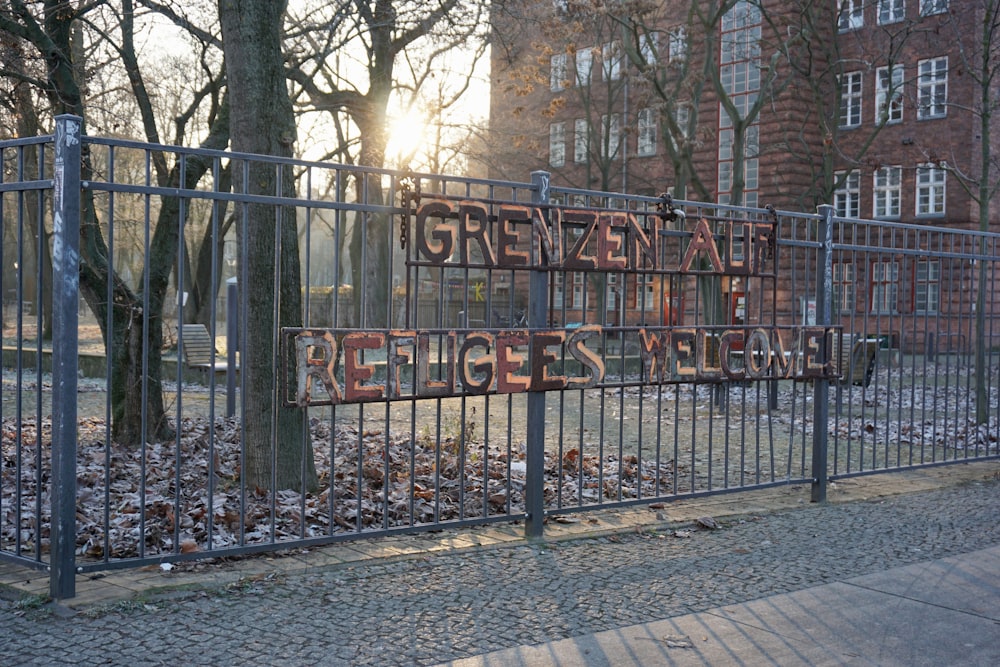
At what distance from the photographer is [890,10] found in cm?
2447

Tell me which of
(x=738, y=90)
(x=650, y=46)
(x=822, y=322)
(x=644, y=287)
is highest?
(x=738, y=90)

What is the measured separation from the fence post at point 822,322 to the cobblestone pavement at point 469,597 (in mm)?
813

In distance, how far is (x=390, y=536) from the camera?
→ 6.77m

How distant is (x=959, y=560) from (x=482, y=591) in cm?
306

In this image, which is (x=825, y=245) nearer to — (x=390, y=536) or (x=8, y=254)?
(x=390, y=536)

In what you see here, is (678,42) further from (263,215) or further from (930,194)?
(263,215)

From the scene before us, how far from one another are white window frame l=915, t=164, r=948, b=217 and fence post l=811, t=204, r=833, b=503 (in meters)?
25.8

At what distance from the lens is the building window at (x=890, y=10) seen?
21.9 m

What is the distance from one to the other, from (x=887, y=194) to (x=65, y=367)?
3207 cm

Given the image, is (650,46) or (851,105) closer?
(650,46)

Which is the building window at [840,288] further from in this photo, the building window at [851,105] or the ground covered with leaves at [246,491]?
the building window at [851,105]

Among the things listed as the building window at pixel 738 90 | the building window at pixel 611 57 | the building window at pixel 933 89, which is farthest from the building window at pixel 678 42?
the building window at pixel 933 89

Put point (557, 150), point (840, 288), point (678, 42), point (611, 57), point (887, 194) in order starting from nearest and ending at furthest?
point (840, 288), point (678, 42), point (611, 57), point (887, 194), point (557, 150)

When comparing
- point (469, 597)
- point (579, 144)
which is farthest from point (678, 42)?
point (469, 597)
